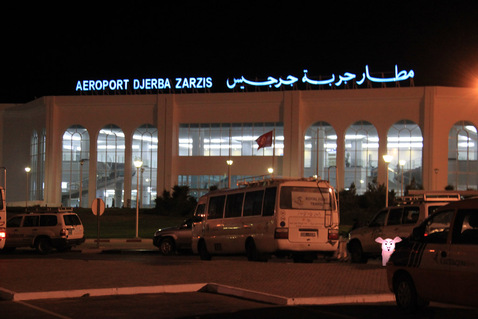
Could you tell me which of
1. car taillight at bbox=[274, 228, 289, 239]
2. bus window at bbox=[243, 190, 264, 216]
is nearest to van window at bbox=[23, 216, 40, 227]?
bus window at bbox=[243, 190, 264, 216]

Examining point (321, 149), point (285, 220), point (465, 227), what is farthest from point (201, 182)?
point (465, 227)

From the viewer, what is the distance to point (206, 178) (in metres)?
66.2

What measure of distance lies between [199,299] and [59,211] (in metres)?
16.6

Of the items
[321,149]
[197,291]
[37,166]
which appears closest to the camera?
[197,291]

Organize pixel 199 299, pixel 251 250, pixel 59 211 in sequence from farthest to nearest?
pixel 59 211, pixel 251 250, pixel 199 299

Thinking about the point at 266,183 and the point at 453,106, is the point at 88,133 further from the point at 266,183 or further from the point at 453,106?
the point at 266,183

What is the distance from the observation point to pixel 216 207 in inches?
922

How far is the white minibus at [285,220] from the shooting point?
1977cm

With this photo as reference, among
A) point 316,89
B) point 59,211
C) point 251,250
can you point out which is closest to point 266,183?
point 251,250

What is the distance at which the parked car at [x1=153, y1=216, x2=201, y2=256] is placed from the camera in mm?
26594

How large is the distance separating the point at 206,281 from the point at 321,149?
1964 inches

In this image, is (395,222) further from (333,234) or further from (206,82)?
Answer: (206,82)

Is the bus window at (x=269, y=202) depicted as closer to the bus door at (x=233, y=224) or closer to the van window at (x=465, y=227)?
the bus door at (x=233, y=224)

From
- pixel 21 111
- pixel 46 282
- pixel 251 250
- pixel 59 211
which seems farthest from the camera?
pixel 21 111
